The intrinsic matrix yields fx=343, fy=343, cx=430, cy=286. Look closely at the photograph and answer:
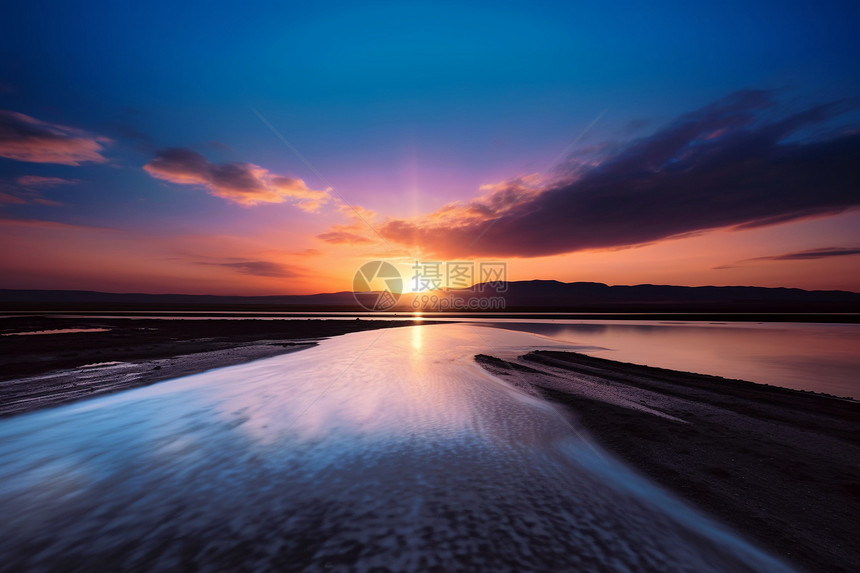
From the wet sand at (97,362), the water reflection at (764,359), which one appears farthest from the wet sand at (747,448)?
the wet sand at (97,362)

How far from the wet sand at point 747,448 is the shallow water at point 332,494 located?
1.80ft

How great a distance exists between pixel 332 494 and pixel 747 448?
23.5 ft

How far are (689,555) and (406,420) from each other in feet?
18.4

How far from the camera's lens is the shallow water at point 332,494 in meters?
Result: 3.57

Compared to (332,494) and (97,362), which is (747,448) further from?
(97,362)

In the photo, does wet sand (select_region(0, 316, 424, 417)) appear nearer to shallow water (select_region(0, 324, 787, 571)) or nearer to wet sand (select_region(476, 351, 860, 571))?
shallow water (select_region(0, 324, 787, 571))

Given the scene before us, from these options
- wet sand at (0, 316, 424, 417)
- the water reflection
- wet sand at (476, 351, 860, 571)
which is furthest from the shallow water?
the water reflection

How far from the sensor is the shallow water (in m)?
3.57

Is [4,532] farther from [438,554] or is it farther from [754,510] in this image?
[754,510]

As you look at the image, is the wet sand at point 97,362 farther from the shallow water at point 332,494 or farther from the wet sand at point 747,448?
the wet sand at point 747,448

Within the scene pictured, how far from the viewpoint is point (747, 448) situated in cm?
611

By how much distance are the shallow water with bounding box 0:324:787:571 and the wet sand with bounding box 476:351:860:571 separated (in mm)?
549

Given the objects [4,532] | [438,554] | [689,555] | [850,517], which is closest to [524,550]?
[438,554]

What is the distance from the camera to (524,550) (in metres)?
3.63
